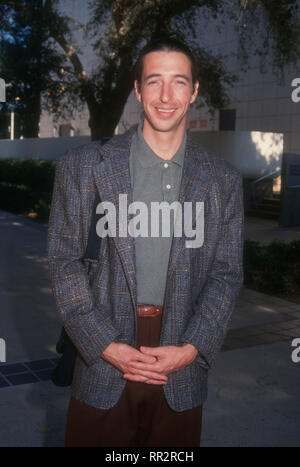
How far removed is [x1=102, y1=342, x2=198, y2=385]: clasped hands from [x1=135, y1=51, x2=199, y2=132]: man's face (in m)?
0.85

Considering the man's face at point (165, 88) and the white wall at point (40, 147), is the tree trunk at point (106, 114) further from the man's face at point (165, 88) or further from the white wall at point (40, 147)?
the man's face at point (165, 88)

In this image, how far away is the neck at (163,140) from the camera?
7.48ft

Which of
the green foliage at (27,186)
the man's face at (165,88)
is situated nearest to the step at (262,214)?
the green foliage at (27,186)

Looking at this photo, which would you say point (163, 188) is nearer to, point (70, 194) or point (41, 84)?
point (70, 194)

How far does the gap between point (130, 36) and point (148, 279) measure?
1323 cm

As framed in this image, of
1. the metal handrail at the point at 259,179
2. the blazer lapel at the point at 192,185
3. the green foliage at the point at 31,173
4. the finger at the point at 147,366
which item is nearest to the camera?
the finger at the point at 147,366

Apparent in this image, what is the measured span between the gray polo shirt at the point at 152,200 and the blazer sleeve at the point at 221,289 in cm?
17

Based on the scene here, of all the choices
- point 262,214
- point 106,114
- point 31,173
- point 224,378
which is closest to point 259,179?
point 262,214

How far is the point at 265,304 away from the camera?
276 inches

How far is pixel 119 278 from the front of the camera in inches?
83.7

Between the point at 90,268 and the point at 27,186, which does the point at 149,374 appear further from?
the point at 27,186

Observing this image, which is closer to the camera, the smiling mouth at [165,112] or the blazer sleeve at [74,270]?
the blazer sleeve at [74,270]

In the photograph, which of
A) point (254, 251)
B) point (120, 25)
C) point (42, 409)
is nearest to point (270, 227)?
point (254, 251)
